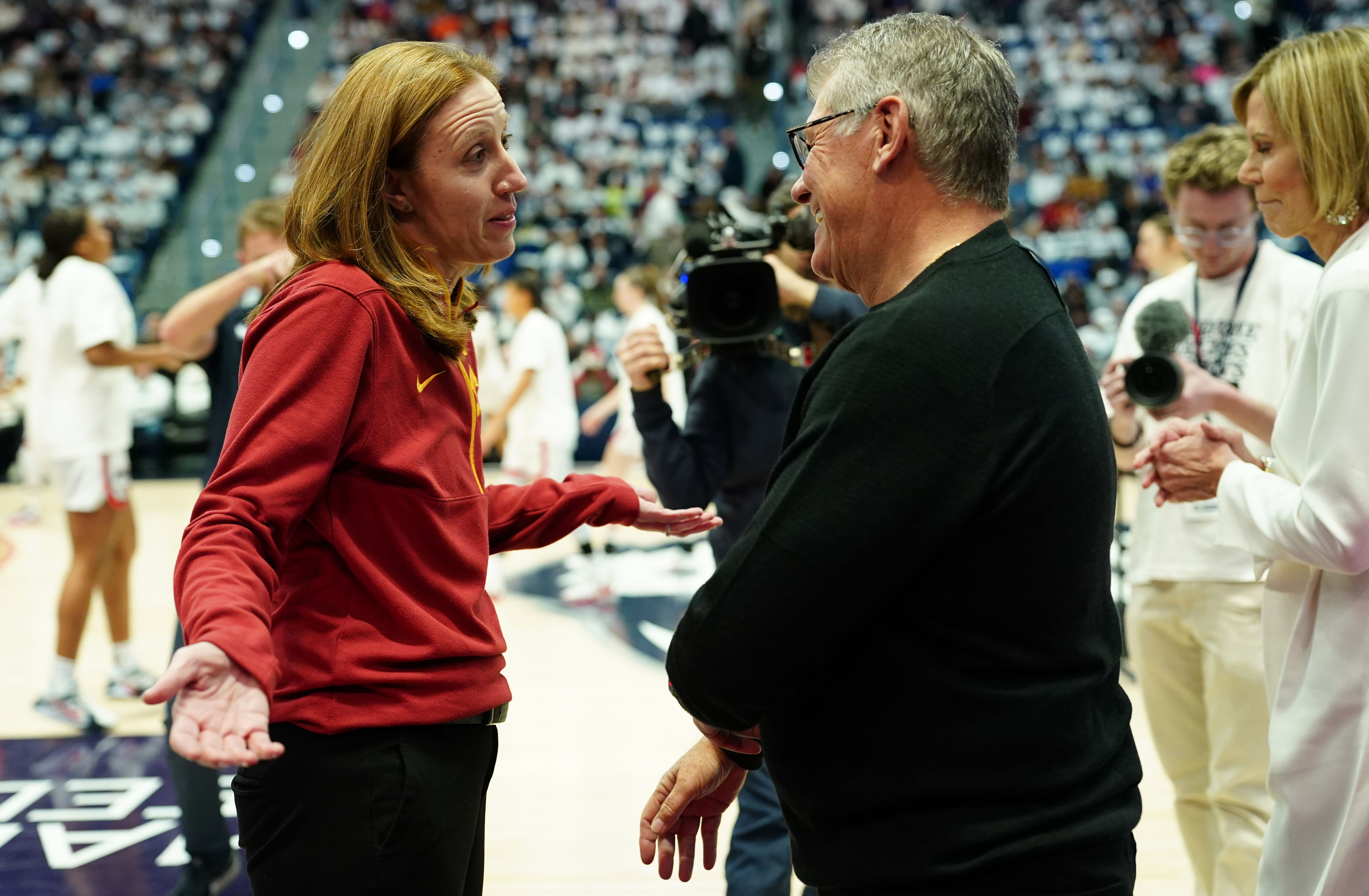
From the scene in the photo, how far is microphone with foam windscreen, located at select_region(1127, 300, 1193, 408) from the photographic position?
2.31 m

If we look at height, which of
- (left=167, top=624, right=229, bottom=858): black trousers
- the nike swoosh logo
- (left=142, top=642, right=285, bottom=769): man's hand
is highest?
the nike swoosh logo

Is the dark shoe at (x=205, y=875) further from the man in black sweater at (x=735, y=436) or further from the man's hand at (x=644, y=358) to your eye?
the man's hand at (x=644, y=358)

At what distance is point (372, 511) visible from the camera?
4.69 ft

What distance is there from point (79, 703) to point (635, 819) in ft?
7.66

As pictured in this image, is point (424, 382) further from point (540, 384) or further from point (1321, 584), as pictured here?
point (540, 384)

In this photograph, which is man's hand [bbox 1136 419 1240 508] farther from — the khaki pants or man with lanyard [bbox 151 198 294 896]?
man with lanyard [bbox 151 198 294 896]

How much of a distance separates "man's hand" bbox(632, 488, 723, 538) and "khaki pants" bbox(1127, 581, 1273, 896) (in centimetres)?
128

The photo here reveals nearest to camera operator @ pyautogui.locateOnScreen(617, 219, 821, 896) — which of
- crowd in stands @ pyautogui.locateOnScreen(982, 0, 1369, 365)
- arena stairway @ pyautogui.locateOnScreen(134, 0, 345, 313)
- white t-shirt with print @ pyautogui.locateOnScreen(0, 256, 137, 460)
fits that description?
white t-shirt with print @ pyautogui.locateOnScreen(0, 256, 137, 460)

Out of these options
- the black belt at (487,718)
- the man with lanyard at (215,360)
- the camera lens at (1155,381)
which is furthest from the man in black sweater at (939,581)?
the man with lanyard at (215,360)

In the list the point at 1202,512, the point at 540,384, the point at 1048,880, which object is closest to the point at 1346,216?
the point at 1202,512

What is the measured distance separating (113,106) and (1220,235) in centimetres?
1636

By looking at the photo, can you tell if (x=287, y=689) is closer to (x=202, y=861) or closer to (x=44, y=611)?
(x=202, y=861)

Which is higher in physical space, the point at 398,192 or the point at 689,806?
the point at 398,192

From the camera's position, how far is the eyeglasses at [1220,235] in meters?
2.61
